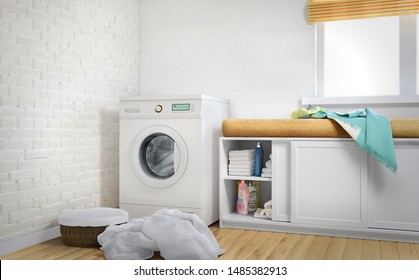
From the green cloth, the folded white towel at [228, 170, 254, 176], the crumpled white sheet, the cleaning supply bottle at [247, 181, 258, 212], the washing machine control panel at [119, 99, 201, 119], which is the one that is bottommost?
the crumpled white sheet

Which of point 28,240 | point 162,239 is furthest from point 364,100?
point 28,240

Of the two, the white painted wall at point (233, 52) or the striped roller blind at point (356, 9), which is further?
the white painted wall at point (233, 52)

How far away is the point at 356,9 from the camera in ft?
11.8

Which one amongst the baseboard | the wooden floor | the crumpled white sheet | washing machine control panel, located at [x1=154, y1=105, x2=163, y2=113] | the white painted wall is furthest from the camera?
the white painted wall

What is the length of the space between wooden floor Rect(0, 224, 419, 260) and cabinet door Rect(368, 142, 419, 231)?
0.15 m

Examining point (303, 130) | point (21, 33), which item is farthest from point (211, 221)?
point (21, 33)

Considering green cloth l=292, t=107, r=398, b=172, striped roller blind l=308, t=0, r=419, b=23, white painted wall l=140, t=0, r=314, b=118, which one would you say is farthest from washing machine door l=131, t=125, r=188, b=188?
striped roller blind l=308, t=0, r=419, b=23

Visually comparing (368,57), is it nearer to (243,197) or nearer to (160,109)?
(243,197)

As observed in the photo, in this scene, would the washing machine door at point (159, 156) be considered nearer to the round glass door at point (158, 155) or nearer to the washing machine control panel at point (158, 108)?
the round glass door at point (158, 155)

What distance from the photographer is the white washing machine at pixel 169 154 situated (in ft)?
11.2

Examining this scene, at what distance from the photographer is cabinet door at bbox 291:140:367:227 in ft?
9.97

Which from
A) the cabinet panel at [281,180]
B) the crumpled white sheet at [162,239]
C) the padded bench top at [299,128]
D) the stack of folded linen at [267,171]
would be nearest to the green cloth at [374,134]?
the padded bench top at [299,128]

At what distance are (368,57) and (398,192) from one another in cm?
124

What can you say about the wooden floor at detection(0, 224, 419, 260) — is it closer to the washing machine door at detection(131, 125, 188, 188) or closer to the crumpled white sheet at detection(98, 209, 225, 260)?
the crumpled white sheet at detection(98, 209, 225, 260)
